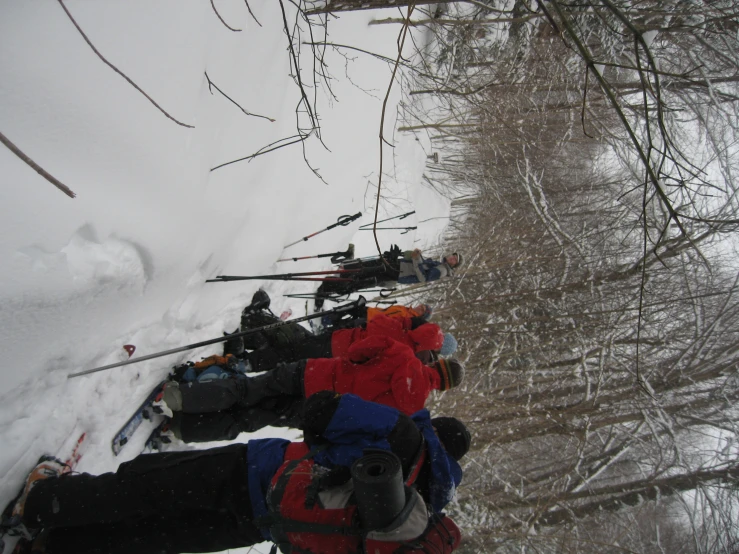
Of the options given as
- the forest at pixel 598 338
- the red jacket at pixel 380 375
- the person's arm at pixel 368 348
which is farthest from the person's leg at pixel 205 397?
the forest at pixel 598 338

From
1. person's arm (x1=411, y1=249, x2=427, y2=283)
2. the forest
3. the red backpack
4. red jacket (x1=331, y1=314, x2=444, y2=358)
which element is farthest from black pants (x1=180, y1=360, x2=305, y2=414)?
the forest

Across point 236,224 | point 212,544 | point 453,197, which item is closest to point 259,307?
point 236,224

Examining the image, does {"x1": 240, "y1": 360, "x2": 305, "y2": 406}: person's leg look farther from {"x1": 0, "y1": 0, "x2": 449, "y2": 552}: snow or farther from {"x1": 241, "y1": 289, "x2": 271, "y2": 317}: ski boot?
{"x1": 241, "y1": 289, "x2": 271, "y2": 317}: ski boot

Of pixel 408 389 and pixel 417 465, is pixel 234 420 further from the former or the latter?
pixel 417 465

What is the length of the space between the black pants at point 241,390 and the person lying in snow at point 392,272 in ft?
5.80

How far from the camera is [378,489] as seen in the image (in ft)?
4.83

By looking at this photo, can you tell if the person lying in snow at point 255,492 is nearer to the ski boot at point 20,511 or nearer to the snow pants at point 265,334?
the ski boot at point 20,511

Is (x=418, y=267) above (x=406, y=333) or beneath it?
above

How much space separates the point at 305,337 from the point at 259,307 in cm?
51

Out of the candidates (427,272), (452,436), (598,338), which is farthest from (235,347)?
(598,338)

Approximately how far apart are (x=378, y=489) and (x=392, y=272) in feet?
10.4

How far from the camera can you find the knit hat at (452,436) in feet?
6.79

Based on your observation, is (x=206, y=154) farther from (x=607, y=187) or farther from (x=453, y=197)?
(x=607, y=187)

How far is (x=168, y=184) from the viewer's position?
2.81 meters
